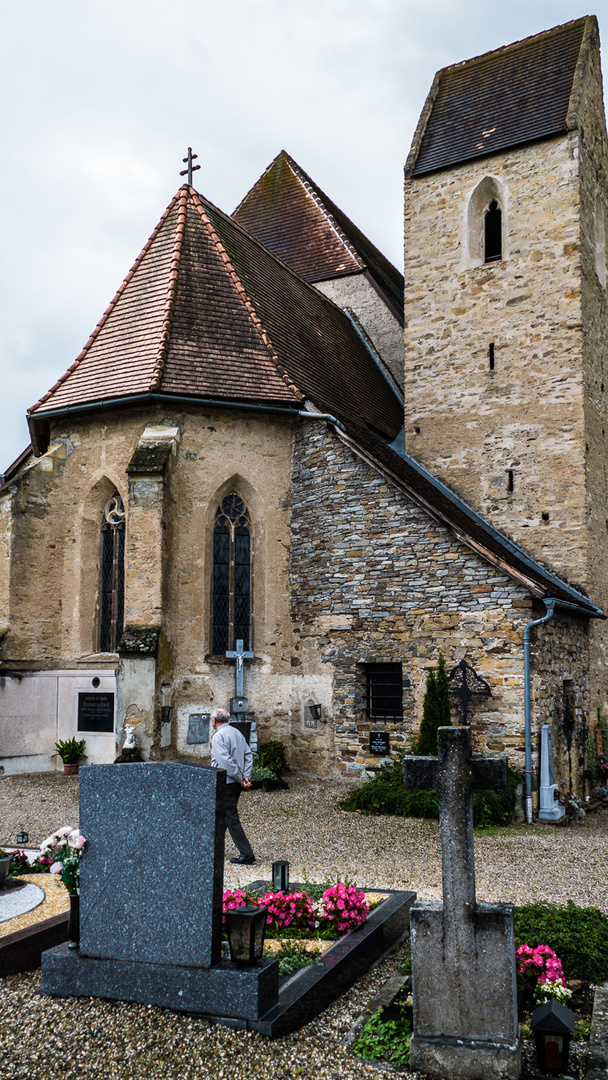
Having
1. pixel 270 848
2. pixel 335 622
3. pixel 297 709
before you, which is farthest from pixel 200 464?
pixel 270 848

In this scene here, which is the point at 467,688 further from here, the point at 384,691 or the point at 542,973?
the point at 542,973

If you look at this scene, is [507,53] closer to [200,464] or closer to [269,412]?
[269,412]

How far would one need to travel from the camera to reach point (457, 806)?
426cm

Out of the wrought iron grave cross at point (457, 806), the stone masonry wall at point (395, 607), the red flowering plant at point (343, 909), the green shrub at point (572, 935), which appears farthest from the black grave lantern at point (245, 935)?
the stone masonry wall at point (395, 607)

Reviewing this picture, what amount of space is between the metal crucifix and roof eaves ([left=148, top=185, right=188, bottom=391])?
4353mm

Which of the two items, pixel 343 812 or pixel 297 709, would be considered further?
pixel 297 709

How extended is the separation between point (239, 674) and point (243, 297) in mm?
6782

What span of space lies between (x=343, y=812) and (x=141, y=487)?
5610 mm

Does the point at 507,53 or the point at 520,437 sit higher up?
the point at 507,53

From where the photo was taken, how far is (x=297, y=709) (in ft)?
45.1

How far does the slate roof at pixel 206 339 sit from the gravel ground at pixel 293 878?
627 cm

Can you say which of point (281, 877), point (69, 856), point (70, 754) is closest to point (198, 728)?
point (70, 754)

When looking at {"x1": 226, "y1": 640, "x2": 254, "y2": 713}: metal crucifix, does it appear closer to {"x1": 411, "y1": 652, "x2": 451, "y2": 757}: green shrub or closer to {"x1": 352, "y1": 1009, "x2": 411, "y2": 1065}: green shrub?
{"x1": 411, "y1": 652, "x2": 451, "y2": 757}: green shrub

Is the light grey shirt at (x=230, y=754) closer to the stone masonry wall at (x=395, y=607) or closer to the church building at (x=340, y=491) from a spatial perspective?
the church building at (x=340, y=491)
